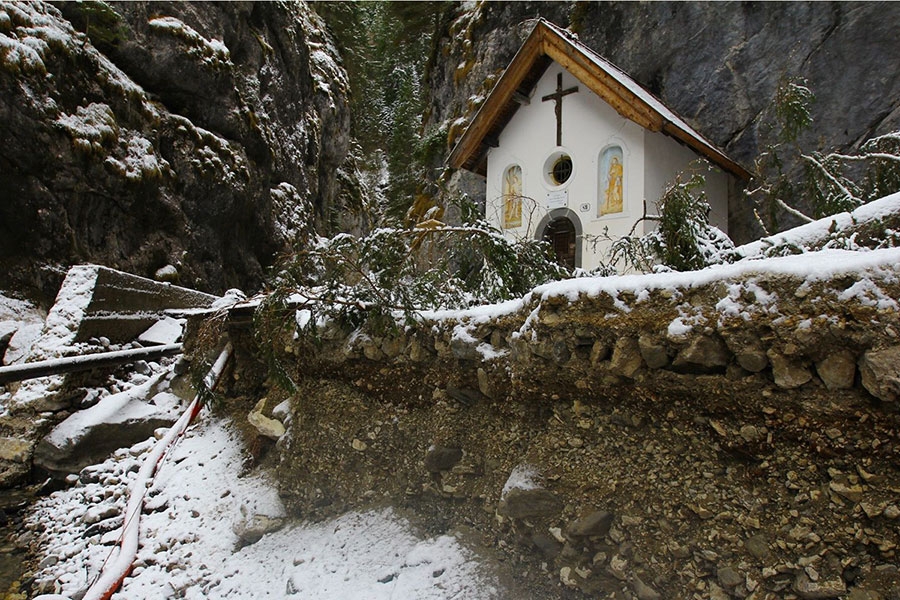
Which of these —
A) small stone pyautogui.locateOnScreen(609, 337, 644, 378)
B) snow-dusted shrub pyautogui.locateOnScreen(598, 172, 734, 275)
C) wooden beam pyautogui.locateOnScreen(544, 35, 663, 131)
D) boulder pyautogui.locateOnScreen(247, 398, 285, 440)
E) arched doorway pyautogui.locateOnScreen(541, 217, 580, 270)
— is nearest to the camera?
small stone pyautogui.locateOnScreen(609, 337, 644, 378)

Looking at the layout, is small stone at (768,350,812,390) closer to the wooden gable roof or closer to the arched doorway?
the wooden gable roof

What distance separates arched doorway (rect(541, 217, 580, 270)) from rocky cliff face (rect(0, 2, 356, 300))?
32.4 ft

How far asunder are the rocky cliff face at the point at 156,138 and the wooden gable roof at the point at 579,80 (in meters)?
8.16

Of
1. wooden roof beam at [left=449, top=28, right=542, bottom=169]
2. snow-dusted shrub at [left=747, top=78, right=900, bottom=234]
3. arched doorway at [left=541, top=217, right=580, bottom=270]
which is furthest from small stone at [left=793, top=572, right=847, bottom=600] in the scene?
wooden roof beam at [left=449, top=28, right=542, bottom=169]

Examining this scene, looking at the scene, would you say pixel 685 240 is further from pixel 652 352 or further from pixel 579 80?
pixel 579 80

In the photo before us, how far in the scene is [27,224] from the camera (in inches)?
378

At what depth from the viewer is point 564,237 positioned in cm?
941

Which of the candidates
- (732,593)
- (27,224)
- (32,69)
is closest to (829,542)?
(732,593)

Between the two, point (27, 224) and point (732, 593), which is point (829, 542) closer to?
point (732, 593)

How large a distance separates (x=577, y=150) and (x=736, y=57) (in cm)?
482

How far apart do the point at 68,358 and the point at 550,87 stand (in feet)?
30.4

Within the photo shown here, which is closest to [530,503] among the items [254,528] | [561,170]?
[254,528]

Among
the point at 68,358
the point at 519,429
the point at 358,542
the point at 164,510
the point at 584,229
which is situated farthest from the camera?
the point at 584,229

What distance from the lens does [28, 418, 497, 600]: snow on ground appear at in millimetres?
2827
